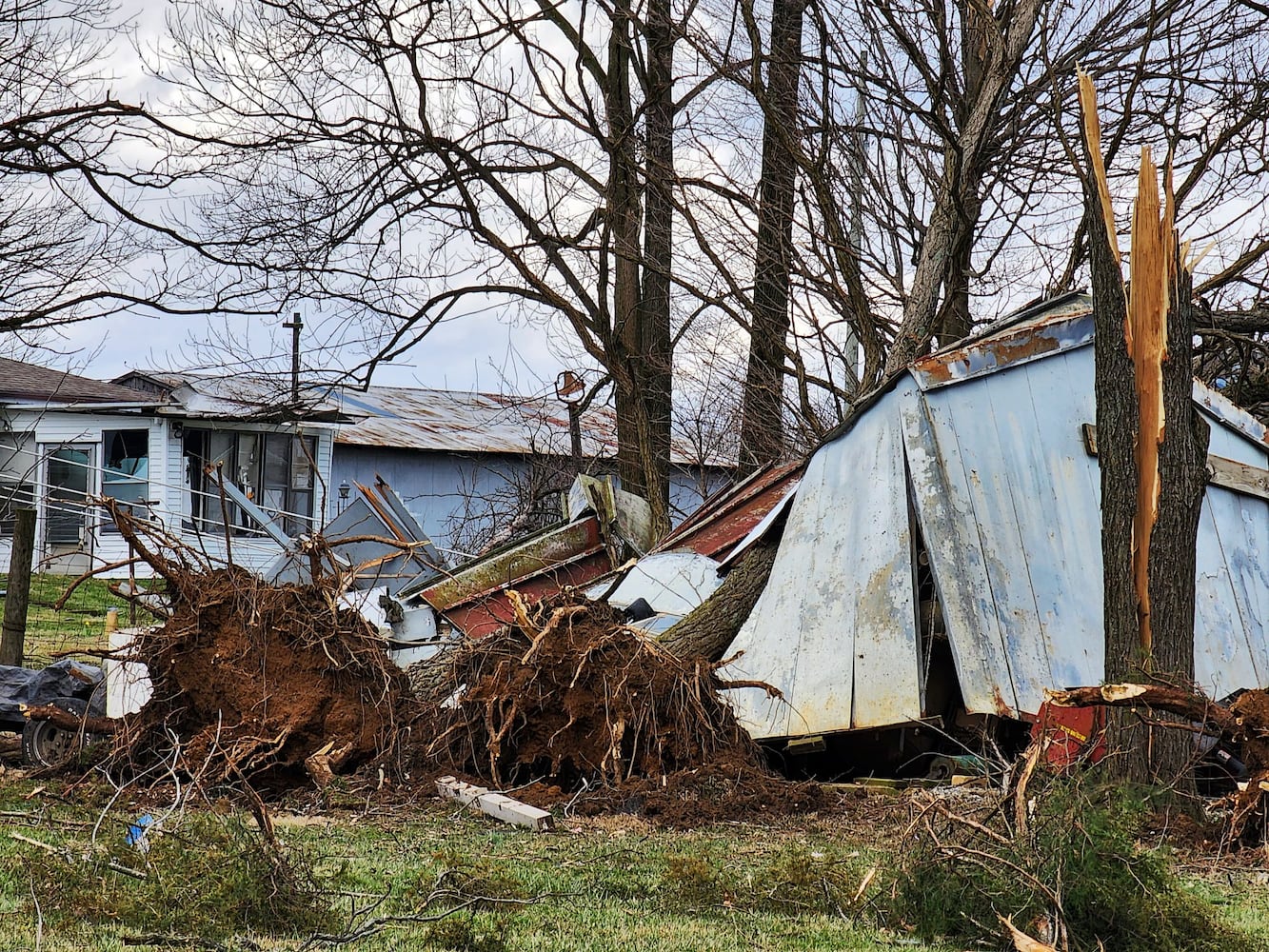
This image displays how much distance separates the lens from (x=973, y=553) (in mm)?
8984

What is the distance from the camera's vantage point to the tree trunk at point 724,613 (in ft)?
32.0

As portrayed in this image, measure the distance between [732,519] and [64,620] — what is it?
967 cm

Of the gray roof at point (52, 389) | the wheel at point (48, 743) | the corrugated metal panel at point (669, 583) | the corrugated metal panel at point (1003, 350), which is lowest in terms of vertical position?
the wheel at point (48, 743)

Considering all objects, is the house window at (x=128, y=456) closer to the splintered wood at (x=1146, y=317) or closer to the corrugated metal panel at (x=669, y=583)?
the corrugated metal panel at (x=669, y=583)

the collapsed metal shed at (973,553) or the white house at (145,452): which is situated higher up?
the white house at (145,452)

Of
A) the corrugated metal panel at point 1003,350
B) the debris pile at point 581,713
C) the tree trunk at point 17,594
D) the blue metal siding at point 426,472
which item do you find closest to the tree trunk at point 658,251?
the corrugated metal panel at point 1003,350

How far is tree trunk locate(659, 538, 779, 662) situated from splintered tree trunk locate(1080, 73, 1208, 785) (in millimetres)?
3428

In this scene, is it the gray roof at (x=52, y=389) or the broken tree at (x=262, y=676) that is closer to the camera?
the broken tree at (x=262, y=676)

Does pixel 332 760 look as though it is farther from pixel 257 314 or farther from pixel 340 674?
pixel 257 314

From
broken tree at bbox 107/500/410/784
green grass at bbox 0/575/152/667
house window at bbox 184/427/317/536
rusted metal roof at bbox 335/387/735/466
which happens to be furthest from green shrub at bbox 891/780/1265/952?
house window at bbox 184/427/317/536

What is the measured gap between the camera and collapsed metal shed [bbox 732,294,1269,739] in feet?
28.5

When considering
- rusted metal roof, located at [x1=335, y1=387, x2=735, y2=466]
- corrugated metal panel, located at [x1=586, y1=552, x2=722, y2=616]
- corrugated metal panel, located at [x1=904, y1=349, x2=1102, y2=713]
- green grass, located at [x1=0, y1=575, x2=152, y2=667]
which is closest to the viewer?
corrugated metal panel, located at [x1=904, y1=349, x2=1102, y2=713]

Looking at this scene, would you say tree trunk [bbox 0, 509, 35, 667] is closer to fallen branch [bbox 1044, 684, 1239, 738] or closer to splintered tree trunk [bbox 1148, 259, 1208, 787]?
fallen branch [bbox 1044, 684, 1239, 738]

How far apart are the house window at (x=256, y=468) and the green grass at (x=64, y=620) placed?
4.85 metres
